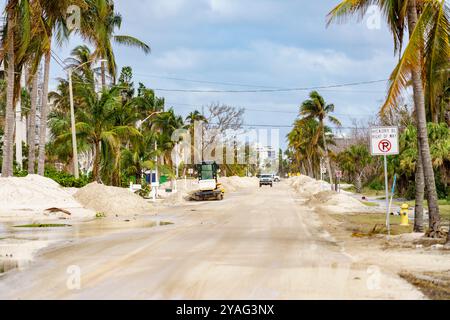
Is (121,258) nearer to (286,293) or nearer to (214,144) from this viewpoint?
(286,293)

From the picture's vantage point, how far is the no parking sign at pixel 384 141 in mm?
15492

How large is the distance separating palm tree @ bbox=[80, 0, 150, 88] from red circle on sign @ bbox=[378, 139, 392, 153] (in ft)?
81.8

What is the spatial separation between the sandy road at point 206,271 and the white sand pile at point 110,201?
1205 cm

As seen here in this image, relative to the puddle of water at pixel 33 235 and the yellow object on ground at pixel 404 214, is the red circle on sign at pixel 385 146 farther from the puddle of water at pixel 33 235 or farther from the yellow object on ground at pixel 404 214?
the puddle of water at pixel 33 235

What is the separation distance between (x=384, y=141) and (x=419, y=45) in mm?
3517

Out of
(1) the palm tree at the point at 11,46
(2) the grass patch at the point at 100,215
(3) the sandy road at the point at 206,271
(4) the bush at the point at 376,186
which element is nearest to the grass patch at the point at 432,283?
(3) the sandy road at the point at 206,271

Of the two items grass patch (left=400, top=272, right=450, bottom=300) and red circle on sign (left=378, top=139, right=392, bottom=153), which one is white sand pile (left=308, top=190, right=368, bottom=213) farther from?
grass patch (left=400, top=272, right=450, bottom=300)

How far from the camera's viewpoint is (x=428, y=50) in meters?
13.4

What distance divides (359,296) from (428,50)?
26.9 ft

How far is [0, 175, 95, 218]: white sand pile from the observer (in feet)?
82.1

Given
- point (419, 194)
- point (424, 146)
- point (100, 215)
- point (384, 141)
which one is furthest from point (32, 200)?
point (424, 146)
